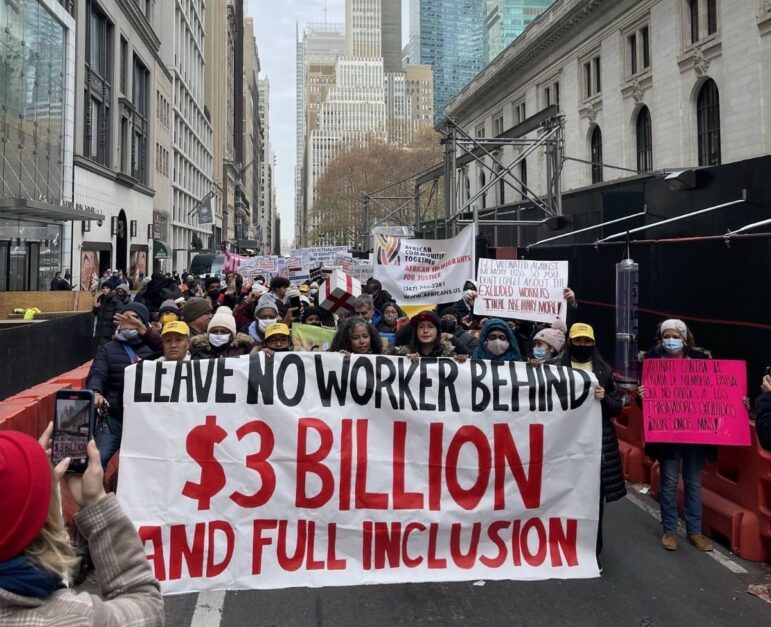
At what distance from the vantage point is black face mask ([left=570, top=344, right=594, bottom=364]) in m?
5.63

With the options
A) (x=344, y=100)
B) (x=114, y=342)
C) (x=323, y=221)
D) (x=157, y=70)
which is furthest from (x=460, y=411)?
(x=344, y=100)

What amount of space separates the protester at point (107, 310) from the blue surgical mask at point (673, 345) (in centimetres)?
812

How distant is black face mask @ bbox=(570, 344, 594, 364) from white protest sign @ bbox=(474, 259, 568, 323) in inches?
115

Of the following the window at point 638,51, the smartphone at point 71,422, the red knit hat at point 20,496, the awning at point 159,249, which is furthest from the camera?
the awning at point 159,249

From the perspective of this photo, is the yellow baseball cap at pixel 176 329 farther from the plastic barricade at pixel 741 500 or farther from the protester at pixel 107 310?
the protester at pixel 107 310

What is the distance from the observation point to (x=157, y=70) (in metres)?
42.0

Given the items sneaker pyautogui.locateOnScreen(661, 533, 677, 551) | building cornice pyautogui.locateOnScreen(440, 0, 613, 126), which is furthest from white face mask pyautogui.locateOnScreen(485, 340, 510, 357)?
building cornice pyautogui.locateOnScreen(440, 0, 613, 126)

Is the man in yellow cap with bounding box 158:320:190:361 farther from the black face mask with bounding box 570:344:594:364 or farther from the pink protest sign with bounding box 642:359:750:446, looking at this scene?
the pink protest sign with bounding box 642:359:750:446

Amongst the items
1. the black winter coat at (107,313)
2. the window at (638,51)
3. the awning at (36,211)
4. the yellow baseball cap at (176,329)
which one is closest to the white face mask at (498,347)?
the yellow baseball cap at (176,329)

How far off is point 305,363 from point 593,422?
6.25 feet

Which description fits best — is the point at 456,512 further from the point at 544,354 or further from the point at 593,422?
the point at 544,354

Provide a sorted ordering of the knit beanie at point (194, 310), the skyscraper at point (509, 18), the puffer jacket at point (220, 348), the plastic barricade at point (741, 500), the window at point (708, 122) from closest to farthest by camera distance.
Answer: the plastic barricade at point (741, 500) < the puffer jacket at point (220, 348) < the knit beanie at point (194, 310) < the window at point (708, 122) < the skyscraper at point (509, 18)

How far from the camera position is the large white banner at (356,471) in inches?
159

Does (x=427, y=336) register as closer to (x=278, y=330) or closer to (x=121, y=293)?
(x=278, y=330)
